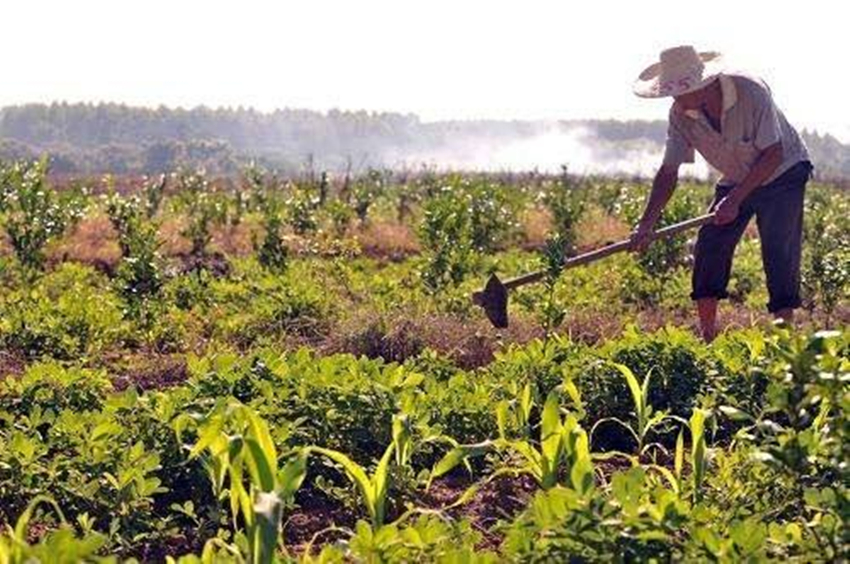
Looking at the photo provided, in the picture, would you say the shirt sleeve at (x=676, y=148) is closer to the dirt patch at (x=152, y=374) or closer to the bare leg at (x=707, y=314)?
the bare leg at (x=707, y=314)

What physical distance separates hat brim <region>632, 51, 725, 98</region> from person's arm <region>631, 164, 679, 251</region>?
512 mm

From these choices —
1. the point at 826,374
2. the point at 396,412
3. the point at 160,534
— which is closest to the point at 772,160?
the point at 396,412

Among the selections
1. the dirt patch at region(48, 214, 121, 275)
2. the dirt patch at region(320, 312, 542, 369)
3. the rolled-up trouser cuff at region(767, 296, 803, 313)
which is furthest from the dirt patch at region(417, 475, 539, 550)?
the dirt patch at region(48, 214, 121, 275)

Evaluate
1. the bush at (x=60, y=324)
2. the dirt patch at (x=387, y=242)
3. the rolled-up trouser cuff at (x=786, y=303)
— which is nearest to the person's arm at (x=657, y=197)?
the rolled-up trouser cuff at (x=786, y=303)

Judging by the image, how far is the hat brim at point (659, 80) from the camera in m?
5.59

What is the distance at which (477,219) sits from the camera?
13008mm

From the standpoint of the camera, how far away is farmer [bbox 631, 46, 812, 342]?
5.64m

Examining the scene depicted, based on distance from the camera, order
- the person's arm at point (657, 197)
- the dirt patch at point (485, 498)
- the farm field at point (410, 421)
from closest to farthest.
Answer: the farm field at point (410, 421)
the dirt patch at point (485, 498)
the person's arm at point (657, 197)

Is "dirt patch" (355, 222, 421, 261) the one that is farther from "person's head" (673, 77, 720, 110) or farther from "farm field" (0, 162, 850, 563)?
"person's head" (673, 77, 720, 110)

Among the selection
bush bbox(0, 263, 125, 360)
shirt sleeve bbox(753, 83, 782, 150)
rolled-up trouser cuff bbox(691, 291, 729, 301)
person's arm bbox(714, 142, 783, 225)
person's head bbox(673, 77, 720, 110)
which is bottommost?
bush bbox(0, 263, 125, 360)

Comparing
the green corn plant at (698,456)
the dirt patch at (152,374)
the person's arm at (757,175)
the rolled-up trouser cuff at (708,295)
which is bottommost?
the dirt patch at (152,374)

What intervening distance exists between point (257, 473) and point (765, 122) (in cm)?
407

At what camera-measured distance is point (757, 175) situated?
5.61 m

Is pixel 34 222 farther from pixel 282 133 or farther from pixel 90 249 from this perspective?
pixel 282 133
